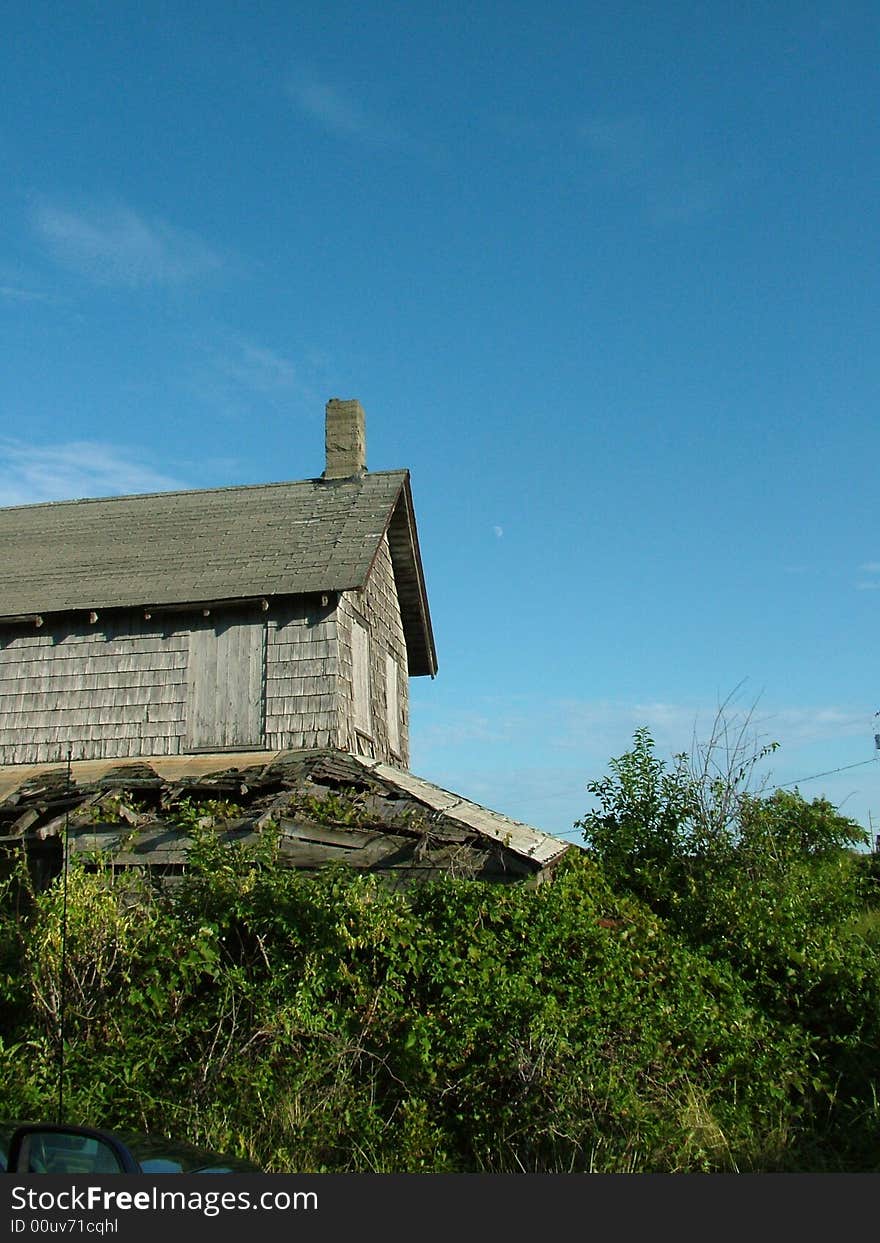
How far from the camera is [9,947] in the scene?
35.5ft

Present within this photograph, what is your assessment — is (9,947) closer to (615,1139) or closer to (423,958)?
(423,958)

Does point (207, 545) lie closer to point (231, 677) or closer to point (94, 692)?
point (231, 677)

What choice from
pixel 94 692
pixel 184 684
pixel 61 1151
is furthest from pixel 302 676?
pixel 61 1151

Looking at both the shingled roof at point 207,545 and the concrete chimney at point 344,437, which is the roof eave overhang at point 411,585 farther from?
the concrete chimney at point 344,437

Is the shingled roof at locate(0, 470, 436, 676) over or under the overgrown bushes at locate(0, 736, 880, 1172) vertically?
over

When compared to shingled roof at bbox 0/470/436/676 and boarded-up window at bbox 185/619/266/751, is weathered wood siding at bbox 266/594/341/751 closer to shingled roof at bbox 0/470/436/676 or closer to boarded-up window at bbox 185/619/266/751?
boarded-up window at bbox 185/619/266/751

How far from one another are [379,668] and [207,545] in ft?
13.0

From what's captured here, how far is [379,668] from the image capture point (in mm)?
20281

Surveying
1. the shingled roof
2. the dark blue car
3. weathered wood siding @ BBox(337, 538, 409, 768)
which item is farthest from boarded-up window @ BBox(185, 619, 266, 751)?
the dark blue car

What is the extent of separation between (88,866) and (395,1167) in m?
6.31

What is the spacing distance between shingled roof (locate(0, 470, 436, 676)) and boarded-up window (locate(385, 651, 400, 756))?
6.71ft

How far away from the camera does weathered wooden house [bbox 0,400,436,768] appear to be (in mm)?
17141

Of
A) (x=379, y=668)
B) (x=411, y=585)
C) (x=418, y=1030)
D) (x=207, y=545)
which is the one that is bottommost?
(x=418, y=1030)

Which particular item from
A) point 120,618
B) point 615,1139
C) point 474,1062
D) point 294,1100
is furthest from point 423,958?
point 120,618
